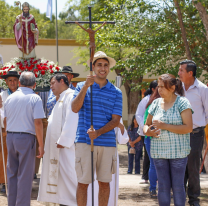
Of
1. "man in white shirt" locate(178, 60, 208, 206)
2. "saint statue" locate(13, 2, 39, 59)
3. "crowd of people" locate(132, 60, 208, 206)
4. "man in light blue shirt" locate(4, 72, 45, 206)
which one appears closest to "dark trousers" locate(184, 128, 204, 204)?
"man in white shirt" locate(178, 60, 208, 206)

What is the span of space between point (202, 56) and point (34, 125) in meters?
7.24

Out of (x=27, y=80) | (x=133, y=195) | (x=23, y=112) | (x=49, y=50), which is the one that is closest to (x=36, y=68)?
(x=27, y=80)

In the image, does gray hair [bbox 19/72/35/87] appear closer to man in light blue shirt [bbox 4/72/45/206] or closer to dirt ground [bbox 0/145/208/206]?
man in light blue shirt [bbox 4/72/45/206]

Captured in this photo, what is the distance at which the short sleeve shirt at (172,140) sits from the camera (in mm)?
4691

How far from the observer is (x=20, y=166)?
5.50 m

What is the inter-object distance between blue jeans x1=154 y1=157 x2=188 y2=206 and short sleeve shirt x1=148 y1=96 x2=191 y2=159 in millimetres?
95

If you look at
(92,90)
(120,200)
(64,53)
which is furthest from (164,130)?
(64,53)

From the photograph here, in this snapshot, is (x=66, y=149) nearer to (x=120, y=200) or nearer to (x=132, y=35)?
(x=120, y=200)

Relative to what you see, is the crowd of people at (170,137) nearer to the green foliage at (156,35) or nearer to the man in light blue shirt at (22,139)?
the man in light blue shirt at (22,139)

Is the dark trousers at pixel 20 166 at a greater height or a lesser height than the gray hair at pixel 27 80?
lesser

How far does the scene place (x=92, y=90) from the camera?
4.64m

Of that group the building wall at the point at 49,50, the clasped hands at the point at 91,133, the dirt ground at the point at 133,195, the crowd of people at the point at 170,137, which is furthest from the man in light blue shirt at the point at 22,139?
the building wall at the point at 49,50

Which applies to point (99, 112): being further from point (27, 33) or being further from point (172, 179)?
point (27, 33)

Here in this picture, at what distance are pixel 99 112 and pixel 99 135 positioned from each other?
0.29 meters
